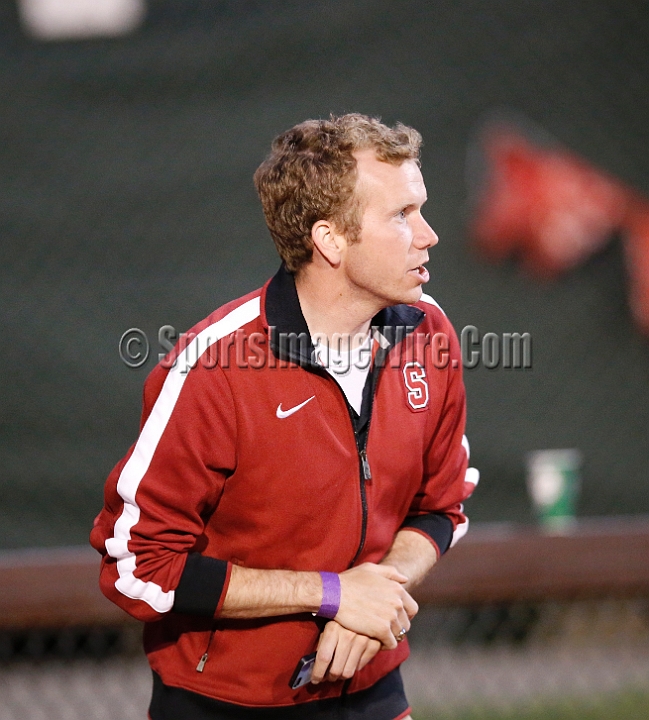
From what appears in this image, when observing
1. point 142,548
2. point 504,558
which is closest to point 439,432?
point 142,548

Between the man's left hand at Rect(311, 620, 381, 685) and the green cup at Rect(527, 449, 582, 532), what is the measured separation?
5.11 feet

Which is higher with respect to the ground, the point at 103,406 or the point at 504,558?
the point at 103,406

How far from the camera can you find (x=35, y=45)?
2777 millimetres

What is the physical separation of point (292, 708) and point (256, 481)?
1.48 feet

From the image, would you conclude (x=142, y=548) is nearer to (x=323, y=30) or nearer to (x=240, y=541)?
(x=240, y=541)

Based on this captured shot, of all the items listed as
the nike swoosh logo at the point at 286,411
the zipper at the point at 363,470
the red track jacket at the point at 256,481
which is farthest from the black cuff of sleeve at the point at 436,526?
the nike swoosh logo at the point at 286,411

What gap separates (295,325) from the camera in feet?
5.31

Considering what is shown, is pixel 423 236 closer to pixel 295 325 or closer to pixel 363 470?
pixel 295 325

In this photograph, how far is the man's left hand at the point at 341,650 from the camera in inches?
60.4

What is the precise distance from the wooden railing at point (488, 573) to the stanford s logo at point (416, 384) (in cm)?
Result: 119

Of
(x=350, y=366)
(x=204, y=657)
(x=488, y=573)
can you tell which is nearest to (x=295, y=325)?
(x=350, y=366)

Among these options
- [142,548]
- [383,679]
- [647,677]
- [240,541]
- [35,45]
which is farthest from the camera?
[647,677]

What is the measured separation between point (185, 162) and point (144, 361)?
66cm

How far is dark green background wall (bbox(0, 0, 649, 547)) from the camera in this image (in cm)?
282
